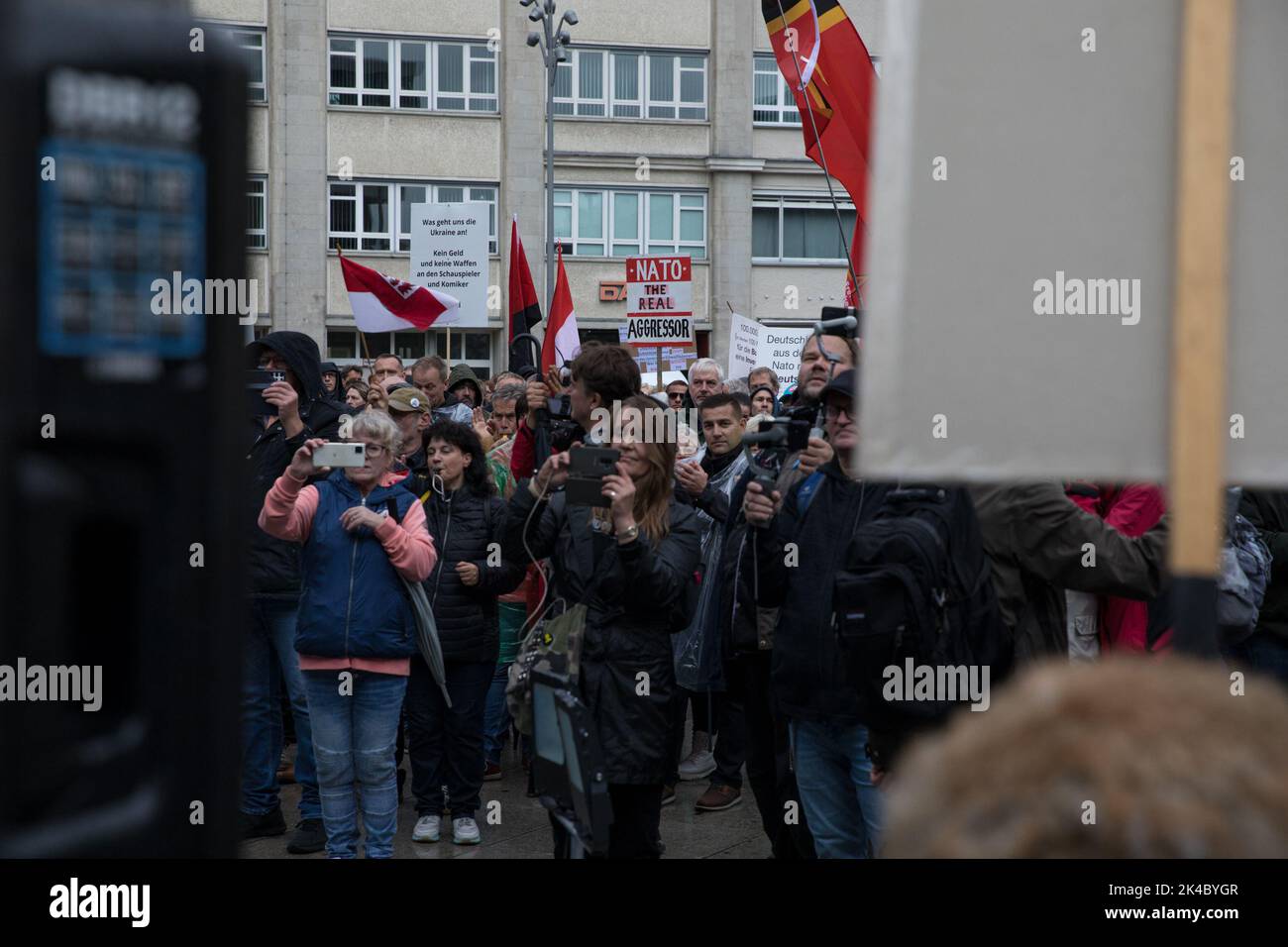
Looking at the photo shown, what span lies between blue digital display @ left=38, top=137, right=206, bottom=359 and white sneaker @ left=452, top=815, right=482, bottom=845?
611cm

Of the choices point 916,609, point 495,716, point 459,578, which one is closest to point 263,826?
point 459,578

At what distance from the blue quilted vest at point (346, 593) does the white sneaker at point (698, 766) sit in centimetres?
257

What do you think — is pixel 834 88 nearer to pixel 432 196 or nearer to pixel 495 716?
pixel 495 716

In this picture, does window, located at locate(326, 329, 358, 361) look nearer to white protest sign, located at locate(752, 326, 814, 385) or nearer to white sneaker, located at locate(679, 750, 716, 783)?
white protest sign, located at locate(752, 326, 814, 385)

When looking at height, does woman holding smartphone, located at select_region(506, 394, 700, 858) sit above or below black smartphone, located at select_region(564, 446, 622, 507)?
below

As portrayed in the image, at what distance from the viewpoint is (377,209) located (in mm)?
33375

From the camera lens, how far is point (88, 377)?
101 centimetres

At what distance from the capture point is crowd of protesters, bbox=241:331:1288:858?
4.77 m

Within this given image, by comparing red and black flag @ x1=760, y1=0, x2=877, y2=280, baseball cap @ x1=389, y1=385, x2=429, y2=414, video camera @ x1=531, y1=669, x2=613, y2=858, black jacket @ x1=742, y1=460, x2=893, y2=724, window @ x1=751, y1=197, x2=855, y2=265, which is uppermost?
window @ x1=751, y1=197, x2=855, y2=265

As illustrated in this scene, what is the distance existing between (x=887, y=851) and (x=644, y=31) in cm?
3493

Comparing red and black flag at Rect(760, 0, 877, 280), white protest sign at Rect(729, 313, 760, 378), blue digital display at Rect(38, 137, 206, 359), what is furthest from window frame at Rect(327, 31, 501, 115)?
blue digital display at Rect(38, 137, 206, 359)

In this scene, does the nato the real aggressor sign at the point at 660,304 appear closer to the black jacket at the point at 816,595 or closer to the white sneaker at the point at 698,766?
the white sneaker at the point at 698,766

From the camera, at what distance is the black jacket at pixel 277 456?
22.9 feet
